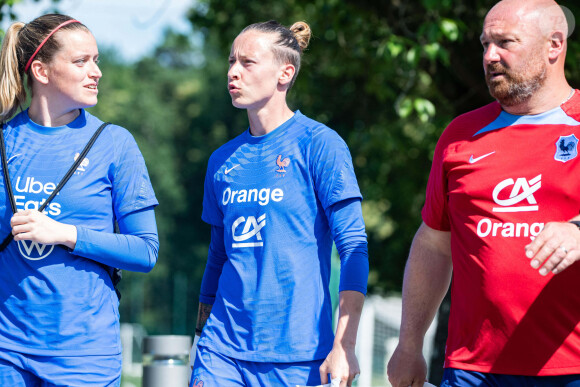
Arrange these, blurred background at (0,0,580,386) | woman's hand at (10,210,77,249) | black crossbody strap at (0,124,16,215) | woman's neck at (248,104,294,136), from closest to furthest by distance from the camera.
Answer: woman's hand at (10,210,77,249) < black crossbody strap at (0,124,16,215) < woman's neck at (248,104,294,136) < blurred background at (0,0,580,386)

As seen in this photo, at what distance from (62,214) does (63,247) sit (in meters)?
0.14

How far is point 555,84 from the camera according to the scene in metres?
3.43

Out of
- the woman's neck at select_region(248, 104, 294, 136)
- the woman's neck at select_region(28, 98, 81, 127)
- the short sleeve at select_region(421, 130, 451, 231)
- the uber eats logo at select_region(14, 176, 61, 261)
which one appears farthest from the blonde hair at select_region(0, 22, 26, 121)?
the short sleeve at select_region(421, 130, 451, 231)

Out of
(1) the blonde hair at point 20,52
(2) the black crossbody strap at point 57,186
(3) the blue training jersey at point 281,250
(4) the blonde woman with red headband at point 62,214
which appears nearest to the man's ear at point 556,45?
(3) the blue training jersey at point 281,250

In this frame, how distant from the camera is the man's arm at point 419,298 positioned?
371cm

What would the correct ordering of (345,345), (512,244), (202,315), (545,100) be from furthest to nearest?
(202,315) < (345,345) < (545,100) < (512,244)

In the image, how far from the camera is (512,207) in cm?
329

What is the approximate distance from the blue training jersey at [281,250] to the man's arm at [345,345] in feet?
0.49

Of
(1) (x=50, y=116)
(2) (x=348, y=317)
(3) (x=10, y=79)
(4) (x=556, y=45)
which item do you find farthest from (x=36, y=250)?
(4) (x=556, y=45)

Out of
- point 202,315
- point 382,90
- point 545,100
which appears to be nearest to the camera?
point 545,100

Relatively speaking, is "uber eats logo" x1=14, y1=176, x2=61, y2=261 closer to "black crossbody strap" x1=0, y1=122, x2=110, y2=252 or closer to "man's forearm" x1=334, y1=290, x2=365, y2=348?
"black crossbody strap" x1=0, y1=122, x2=110, y2=252

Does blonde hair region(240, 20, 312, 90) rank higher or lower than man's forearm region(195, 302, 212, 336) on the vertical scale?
higher

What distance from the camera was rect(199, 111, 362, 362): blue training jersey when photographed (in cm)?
385

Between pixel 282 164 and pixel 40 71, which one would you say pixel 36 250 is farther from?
pixel 282 164
